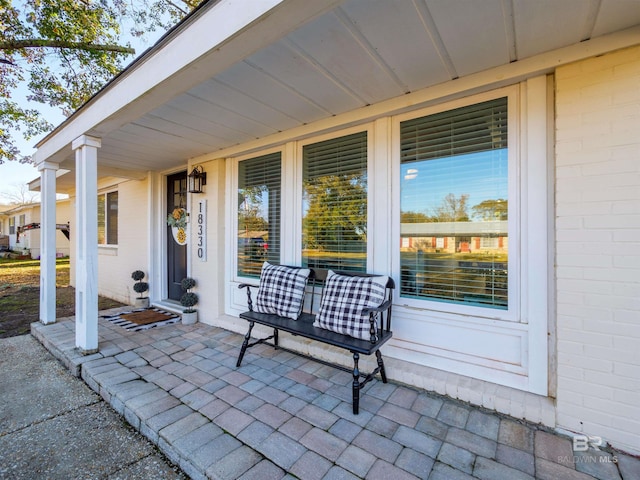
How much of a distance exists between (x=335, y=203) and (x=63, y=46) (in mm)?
7031

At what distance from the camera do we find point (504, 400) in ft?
6.29

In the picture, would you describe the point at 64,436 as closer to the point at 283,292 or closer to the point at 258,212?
the point at 283,292

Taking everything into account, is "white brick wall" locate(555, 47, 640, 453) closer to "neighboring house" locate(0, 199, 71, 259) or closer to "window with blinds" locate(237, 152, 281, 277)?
"window with blinds" locate(237, 152, 281, 277)

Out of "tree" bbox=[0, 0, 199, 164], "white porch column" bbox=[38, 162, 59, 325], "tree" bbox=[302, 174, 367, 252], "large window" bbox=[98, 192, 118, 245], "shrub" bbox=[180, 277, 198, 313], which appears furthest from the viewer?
"large window" bbox=[98, 192, 118, 245]

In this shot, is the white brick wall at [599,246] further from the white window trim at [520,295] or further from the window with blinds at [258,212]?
the window with blinds at [258,212]

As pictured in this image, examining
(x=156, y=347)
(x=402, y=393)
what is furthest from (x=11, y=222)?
(x=402, y=393)

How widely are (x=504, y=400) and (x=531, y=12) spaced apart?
2278 millimetres

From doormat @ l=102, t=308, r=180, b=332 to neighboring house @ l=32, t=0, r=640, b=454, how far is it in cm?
91

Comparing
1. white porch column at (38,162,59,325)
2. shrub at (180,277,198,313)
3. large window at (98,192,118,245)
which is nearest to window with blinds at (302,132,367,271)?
shrub at (180,277,198,313)

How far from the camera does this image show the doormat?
379 cm

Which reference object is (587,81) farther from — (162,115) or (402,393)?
(162,115)

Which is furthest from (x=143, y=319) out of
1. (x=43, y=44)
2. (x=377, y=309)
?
(x=43, y=44)

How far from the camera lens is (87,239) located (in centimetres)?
278

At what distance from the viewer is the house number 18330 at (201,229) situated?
3988mm
